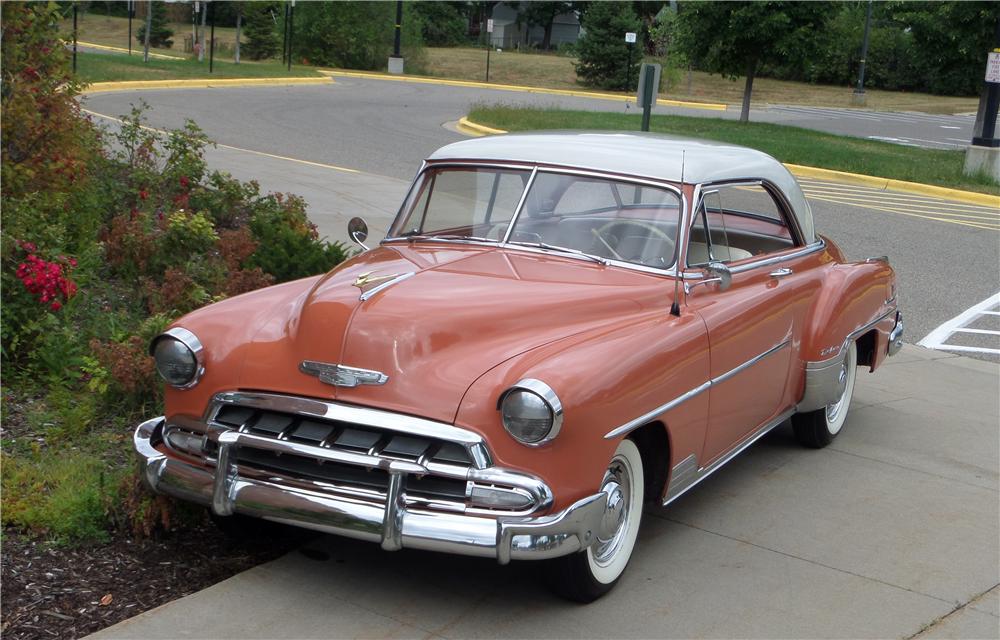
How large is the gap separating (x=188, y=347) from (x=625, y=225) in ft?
6.70

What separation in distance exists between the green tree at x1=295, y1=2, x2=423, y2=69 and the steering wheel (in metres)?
38.7

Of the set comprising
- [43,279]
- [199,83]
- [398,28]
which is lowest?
[43,279]

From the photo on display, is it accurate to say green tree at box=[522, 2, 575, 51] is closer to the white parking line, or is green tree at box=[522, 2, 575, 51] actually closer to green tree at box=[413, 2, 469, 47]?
green tree at box=[413, 2, 469, 47]

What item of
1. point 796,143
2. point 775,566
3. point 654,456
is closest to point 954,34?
point 796,143

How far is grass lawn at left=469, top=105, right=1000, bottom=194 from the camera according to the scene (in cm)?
1950

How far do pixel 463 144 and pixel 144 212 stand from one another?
3451mm

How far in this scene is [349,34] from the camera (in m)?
42.4

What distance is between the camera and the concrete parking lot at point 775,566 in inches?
164

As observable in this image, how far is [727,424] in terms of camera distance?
5148 millimetres

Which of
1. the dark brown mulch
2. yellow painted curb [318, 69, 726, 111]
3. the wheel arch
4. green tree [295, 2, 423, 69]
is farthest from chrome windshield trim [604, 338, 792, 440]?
green tree [295, 2, 423, 69]

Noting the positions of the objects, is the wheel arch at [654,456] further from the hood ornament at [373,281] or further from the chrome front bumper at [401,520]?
the hood ornament at [373,281]

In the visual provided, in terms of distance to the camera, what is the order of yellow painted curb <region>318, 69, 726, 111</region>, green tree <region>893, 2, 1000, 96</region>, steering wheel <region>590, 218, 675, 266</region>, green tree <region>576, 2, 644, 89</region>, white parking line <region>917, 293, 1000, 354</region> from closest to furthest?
steering wheel <region>590, 218, 675, 266</region> < white parking line <region>917, 293, 1000, 354</region> < green tree <region>893, 2, 1000, 96</region> < yellow painted curb <region>318, 69, 726, 111</region> < green tree <region>576, 2, 644, 89</region>

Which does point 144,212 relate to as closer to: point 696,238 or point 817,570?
point 696,238

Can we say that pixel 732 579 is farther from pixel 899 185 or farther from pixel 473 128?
pixel 473 128
